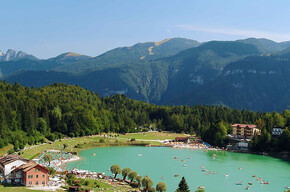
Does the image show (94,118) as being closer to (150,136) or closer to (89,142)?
(89,142)

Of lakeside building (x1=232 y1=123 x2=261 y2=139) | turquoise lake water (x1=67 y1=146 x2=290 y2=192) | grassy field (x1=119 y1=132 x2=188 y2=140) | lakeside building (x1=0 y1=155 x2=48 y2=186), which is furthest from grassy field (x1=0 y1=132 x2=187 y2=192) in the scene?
lakeside building (x1=0 y1=155 x2=48 y2=186)

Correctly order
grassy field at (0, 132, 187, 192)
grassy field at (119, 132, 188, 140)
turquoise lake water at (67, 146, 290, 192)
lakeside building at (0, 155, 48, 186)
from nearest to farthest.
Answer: lakeside building at (0, 155, 48, 186)
turquoise lake water at (67, 146, 290, 192)
grassy field at (0, 132, 187, 192)
grassy field at (119, 132, 188, 140)

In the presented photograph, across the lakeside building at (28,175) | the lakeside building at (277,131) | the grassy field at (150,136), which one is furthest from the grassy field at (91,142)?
the lakeside building at (277,131)

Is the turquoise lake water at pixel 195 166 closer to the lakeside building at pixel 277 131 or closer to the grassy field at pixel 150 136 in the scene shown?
the lakeside building at pixel 277 131

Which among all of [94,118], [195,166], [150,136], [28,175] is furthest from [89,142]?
[28,175]

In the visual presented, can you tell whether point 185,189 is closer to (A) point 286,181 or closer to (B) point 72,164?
(A) point 286,181

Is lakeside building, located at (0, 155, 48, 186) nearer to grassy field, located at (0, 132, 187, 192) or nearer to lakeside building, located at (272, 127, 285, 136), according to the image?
grassy field, located at (0, 132, 187, 192)
